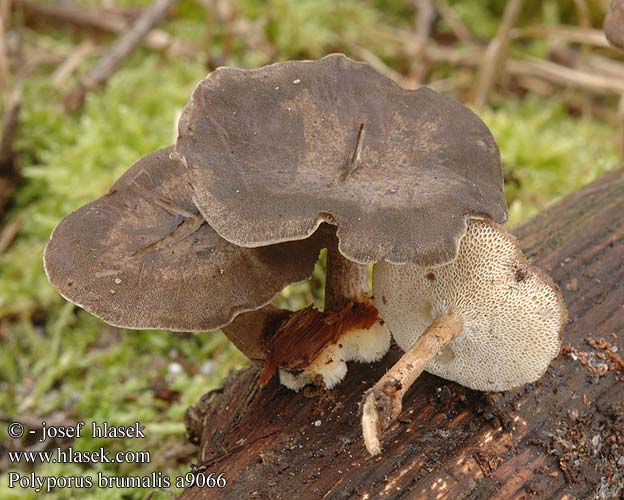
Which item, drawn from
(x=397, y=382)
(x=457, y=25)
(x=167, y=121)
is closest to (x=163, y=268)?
(x=397, y=382)

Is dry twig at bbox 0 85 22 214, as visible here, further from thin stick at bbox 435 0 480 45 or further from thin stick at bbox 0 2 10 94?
thin stick at bbox 435 0 480 45

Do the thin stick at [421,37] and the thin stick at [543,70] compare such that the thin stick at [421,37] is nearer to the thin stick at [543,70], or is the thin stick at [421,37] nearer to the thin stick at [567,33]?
the thin stick at [543,70]

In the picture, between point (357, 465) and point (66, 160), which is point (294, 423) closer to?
point (357, 465)

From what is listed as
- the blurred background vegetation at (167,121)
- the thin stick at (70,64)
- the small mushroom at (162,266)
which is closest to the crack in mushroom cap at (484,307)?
the small mushroom at (162,266)

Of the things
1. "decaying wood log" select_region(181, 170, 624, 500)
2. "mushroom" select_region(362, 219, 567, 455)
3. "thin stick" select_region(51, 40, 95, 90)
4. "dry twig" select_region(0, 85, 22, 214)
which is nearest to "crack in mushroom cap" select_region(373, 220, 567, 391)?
"mushroom" select_region(362, 219, 567, 455)

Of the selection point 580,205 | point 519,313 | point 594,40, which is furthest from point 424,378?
point 594,40

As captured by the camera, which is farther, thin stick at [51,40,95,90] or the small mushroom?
thin stick at [51,40,95,90]

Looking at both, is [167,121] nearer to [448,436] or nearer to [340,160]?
[340,160]
